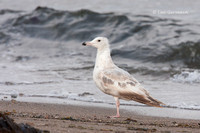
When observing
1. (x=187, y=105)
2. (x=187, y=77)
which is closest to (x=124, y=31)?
(x=187, y=77)

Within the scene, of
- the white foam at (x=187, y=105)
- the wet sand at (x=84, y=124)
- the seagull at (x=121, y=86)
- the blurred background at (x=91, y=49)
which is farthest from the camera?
the blurred background at (x=91, y=49)

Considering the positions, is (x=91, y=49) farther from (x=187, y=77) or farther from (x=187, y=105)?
(x=187, y=105)

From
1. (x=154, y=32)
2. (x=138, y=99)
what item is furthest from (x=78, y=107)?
(x=154, y=32)

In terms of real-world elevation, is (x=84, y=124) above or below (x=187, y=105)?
below

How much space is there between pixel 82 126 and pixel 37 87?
12.0 feet

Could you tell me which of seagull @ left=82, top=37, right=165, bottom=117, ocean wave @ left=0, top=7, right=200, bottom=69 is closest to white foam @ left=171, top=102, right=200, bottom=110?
seagull @ left=82, top=37, right=165, bottom=117

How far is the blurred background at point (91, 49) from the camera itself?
7070mm

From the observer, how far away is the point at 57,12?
16078 millimetres

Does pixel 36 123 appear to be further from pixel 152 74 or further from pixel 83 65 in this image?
pixel 83 65

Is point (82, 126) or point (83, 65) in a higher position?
point (83, 65)

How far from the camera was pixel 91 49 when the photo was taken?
1217 centimetres

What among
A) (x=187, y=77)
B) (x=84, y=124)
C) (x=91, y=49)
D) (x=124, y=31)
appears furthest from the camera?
(x=124, y=31)

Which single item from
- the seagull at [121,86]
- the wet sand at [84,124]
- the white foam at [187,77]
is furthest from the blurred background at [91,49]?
the wet sand at [84,124]

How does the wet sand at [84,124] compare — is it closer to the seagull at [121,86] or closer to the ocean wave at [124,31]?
the seagull at [121,86]
